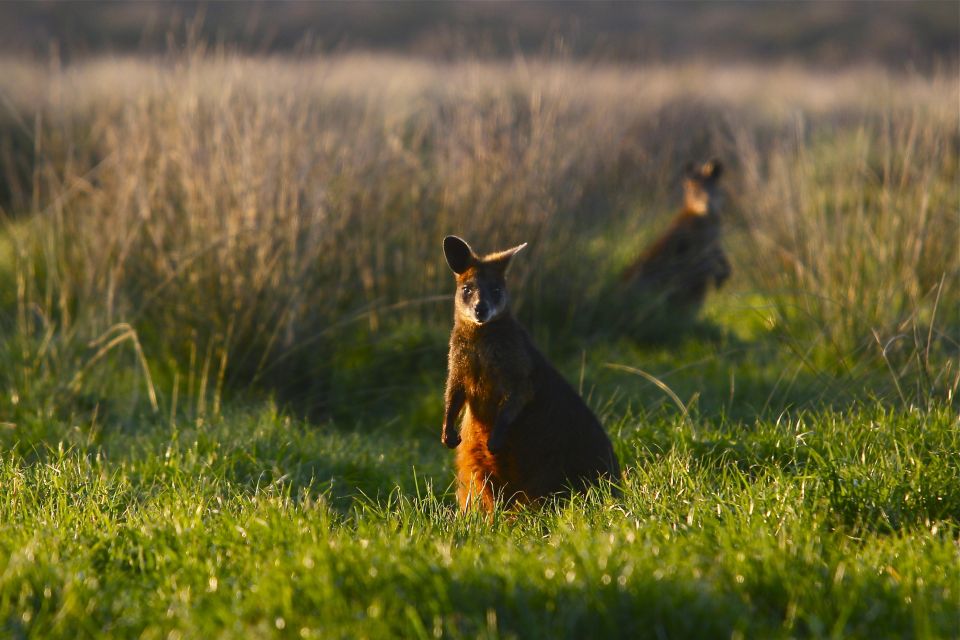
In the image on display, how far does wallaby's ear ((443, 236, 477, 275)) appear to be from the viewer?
4477mm

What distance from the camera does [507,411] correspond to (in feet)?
14.1

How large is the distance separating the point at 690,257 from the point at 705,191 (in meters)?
0.82

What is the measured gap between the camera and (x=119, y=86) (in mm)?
10094

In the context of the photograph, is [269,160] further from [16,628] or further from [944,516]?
[944,516]

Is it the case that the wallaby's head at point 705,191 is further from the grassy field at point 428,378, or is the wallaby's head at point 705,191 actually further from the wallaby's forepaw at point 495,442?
the wallaby's forepaw at point 495,442

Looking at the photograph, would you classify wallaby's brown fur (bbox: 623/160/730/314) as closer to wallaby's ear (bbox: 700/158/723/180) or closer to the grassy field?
wallaby's ear (bbox: 700/158/723/180)

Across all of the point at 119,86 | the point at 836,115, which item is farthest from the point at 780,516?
the point at 119,86

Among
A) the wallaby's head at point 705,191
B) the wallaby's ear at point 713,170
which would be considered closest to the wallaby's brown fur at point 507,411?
the wallaby's head at point 705,191

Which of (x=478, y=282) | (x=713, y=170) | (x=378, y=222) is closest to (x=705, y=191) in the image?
(x=713, y=170)

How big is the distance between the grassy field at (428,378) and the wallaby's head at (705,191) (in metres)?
0.34

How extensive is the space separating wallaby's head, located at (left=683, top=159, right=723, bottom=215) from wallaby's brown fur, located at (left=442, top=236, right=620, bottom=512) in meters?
4.41

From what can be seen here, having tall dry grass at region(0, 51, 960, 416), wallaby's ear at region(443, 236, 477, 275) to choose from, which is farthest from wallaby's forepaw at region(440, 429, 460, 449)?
tall dry grass at region(0, 51, 960, 416)

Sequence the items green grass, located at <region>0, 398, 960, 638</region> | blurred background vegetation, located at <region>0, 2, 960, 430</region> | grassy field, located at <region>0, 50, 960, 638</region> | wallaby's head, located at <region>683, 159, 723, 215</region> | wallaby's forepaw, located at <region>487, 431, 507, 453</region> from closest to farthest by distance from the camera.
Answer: green grass, located at <region>0, 398, 960, 638</region> < grassy field, located at <region>0, 50, 960, 638</region> < wallaby's forepaw, located at <region>487, 431, 507, 453</region> < blurred background vegetation, located at <region>0, 2, 960, 430</region> < wallaby's head, located at <region>683, 159, 723, 215</region>

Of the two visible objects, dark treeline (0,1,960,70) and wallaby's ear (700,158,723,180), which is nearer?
wallaby's ear (700,158,723,180)
